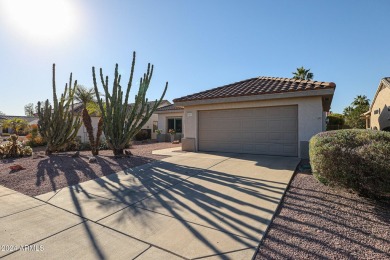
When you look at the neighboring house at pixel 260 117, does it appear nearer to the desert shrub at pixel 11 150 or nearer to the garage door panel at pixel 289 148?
the garage door panel at pixel 289 148

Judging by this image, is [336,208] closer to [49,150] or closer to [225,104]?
[225,104]

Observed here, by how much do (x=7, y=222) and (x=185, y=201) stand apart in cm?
311

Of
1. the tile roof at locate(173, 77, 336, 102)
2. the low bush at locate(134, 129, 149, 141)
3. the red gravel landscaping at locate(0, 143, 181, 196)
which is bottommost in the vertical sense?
the red gravel landscaping at locate(0, 143, 181, 196)

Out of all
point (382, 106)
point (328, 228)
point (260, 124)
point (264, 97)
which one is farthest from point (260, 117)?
point (382, 106)

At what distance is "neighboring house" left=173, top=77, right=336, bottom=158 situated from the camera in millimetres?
9383

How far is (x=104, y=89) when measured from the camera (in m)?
9.97

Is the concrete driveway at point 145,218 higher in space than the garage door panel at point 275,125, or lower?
lower

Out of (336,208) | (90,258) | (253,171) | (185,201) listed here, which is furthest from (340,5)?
(90,258)

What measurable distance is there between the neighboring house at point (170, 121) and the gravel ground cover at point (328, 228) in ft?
56.5

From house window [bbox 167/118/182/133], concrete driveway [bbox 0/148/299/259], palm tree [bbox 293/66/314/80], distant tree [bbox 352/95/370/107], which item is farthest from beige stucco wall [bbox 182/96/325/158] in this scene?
distant tree [bbox 352/95/370/107]

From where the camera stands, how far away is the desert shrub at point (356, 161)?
372cm

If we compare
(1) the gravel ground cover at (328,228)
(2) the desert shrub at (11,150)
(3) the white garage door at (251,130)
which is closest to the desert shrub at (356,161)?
(1) the gravel ground cover at (328,228)

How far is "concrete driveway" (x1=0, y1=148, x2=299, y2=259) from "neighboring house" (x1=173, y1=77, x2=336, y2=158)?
4220 millimetres

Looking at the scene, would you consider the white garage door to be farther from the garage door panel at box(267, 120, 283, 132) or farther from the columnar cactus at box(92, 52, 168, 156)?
the columnar cactus at box(92, 52, 168, 156)
